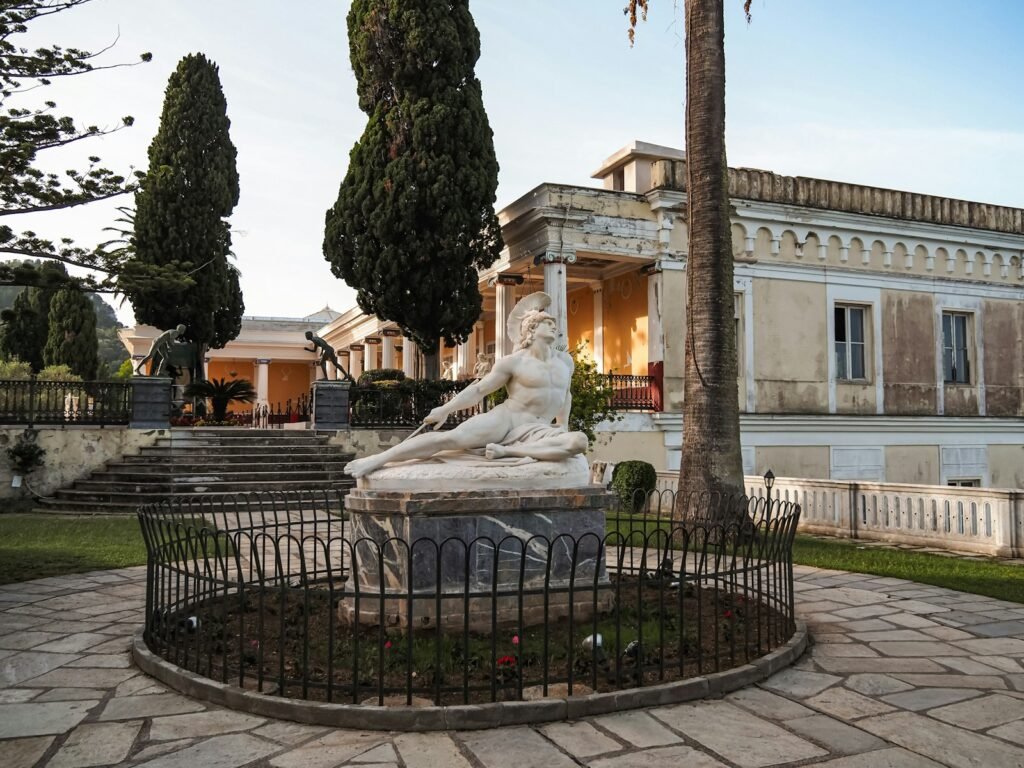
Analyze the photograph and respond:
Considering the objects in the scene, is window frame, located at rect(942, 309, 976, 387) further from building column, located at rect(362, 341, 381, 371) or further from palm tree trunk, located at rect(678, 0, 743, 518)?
building column, located at rect(362, 341, 381, 371)

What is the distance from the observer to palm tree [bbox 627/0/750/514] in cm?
997

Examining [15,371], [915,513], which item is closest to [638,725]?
[915,513]

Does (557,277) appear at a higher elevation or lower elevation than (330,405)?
higher

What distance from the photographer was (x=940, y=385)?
829 inches

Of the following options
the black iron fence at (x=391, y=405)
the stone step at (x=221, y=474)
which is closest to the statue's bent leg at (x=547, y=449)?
the stone step at (x=221, y=474)

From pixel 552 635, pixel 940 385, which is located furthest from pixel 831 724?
pixel 940 385

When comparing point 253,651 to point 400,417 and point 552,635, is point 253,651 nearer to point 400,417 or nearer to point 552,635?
point 552,635

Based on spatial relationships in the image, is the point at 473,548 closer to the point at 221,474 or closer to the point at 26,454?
the point at 221,474

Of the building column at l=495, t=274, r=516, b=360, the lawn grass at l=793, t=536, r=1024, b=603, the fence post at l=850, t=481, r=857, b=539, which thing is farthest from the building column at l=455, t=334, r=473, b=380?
the lawn grass at l=793, t=536, r=1024, b=603

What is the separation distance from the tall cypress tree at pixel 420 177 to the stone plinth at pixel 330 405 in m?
2.29

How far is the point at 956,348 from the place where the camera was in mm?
21625

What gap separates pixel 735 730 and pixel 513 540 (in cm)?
204

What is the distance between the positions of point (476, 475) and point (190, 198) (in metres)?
18.8

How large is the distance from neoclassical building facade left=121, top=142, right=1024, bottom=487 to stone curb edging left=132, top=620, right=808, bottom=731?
13.1 m
